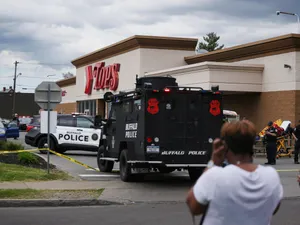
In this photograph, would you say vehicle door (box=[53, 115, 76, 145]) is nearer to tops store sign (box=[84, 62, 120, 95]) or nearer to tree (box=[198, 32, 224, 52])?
tops store sign (box=[84, 62, 120, 95])

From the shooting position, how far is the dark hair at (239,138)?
3.34 m

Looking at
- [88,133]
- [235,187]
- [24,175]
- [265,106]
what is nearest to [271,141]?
[265,106]

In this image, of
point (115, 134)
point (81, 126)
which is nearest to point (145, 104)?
point (115, 134)

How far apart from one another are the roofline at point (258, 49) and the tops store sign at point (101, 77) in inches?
328

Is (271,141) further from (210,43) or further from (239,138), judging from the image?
(210,43)

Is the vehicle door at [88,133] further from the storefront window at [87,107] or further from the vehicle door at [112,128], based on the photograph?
the storefront window at [87,107]

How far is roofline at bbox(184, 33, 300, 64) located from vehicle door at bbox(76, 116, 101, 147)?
9.73 m

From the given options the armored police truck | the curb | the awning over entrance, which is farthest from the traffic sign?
the awning over entrance

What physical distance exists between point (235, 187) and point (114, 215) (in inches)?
279

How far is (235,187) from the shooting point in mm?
3215

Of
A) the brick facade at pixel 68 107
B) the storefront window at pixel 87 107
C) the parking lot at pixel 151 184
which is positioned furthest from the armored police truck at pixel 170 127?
the brick facade at pixel 68 107

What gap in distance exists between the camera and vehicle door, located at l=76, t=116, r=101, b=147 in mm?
24297

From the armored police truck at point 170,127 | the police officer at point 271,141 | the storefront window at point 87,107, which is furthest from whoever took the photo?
the storefront window at point 87,107

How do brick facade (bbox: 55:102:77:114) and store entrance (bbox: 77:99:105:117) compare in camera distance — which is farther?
brick facade (bbox: 55:102:77:114)
